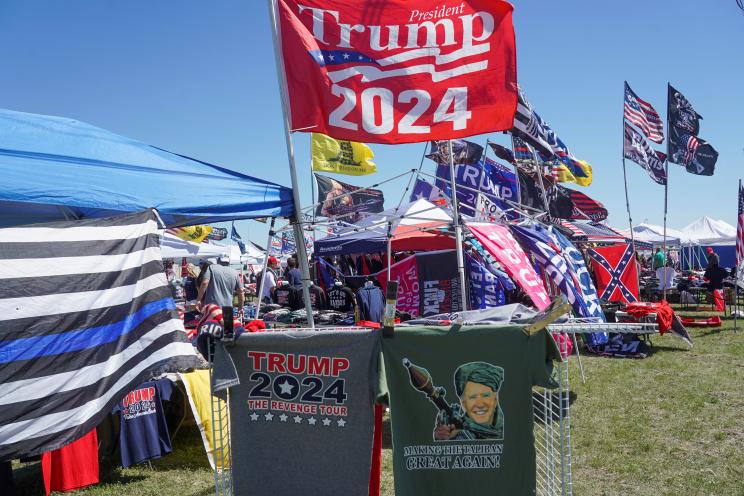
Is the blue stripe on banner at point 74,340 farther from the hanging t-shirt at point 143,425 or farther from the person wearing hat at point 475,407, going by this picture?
the person wearing hat at point 475,407

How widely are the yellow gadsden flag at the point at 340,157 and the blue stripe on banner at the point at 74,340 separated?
10526 millimetres

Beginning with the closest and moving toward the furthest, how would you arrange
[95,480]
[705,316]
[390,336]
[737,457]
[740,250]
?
[390,336] < [95,480] < [737,457] < [740,250] < [705,316]

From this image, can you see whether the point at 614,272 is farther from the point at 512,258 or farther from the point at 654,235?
the point at 654,235

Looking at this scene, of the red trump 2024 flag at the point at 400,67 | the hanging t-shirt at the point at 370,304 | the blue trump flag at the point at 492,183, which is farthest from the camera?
the blue trump flag at the point at 492,183

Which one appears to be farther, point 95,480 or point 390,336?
point 95,480

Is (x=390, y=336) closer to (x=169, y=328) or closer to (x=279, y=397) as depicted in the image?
(x=279, y=397)

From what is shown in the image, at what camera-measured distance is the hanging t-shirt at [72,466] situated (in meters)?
4.60

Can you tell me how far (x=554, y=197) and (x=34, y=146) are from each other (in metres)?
11.6

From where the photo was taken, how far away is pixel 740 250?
1317cm

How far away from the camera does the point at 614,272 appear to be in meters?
11.3

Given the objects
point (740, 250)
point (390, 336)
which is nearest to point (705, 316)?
point (740, 250)

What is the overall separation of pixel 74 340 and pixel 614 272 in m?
10.1

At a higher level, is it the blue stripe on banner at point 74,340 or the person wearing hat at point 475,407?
the blue stripe on banner at point 74,340

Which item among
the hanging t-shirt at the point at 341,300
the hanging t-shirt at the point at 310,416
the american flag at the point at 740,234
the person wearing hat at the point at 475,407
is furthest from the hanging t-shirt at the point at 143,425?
the american flag at the point at 740,234
